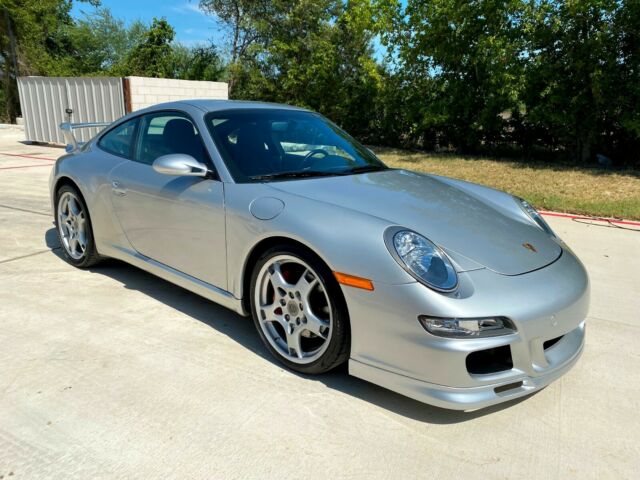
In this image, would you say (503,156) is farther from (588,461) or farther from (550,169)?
(588,461)

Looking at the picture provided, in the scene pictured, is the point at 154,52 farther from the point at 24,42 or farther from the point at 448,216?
the point at 448,216

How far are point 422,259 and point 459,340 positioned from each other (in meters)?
0.41

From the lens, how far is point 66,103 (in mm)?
14977

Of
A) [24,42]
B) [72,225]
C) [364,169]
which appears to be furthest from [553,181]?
[24,42]

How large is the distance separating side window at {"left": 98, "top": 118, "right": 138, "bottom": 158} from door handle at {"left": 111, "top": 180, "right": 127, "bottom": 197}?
24 cm

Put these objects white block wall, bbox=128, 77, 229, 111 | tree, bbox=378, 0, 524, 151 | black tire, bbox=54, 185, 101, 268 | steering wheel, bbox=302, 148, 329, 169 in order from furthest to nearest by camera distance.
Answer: white block wall, bbox=128, 77, 229, 111 → tree, bbox=378, 0, 524, 151 → black tire, bbox=54, 185, 101, 268 → steering wheel, bbox=302, 148, 329, 169

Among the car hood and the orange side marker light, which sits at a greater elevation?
the car hood

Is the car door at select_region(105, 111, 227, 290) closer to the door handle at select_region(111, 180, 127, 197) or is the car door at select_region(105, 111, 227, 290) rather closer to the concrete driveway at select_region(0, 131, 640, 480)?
the door handle at select_region(111, 180, 127, 197)

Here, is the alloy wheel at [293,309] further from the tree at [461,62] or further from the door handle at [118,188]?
the tree at [461,62]

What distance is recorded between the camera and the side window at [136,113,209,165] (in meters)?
3.49

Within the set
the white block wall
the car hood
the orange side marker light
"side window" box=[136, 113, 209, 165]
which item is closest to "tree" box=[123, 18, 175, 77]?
the white block wall

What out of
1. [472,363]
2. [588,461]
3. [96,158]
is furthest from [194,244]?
[588,461]

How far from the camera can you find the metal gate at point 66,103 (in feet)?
45.4

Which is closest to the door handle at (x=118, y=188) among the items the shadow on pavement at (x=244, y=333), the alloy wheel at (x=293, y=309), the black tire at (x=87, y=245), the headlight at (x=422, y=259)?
the black tire at (x=87, y=245)
